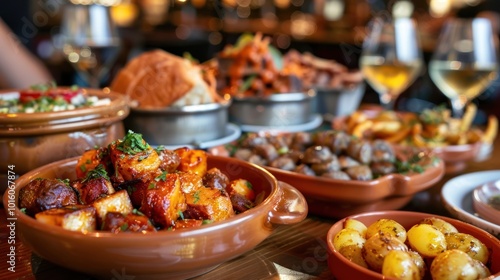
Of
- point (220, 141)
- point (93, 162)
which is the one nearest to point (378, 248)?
point (93, 162)

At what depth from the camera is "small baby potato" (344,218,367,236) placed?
3.91ft

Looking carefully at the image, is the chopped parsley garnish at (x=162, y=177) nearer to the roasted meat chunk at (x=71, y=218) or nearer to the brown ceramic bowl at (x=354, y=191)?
the roasted meat chunk at (x=71, y=218)

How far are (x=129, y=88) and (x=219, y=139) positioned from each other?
0.48 metres

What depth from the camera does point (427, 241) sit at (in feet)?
3.62

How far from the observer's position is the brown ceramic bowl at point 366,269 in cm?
99

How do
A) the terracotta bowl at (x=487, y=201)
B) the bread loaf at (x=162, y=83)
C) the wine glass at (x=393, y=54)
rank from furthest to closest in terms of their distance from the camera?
the wine glass at (x=393, y=54)
the bread loaf at (x=162, y=83)
the terracotta bowl at (x=487, y=201)

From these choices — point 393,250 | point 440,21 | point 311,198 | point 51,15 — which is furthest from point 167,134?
point 51,15

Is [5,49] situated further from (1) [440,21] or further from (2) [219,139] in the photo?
(1) [440,21]

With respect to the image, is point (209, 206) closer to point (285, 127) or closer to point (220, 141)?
point (220, 141)

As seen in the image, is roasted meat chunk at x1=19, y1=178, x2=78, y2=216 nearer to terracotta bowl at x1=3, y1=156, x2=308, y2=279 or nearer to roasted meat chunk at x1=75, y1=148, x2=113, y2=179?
terracotta bowl at x1=3, y1=156, x2=308, y2=279

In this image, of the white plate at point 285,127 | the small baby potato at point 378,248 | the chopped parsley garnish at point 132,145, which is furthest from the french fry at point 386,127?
the chopped parsley garnish at point 132,145

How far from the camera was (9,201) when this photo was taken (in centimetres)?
109

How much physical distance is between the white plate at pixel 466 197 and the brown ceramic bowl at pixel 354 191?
96 mm

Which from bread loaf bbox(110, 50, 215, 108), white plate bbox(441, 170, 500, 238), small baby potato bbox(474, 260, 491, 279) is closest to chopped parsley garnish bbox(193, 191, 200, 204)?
small baby potato bbox(474, 260, 491, 279)
